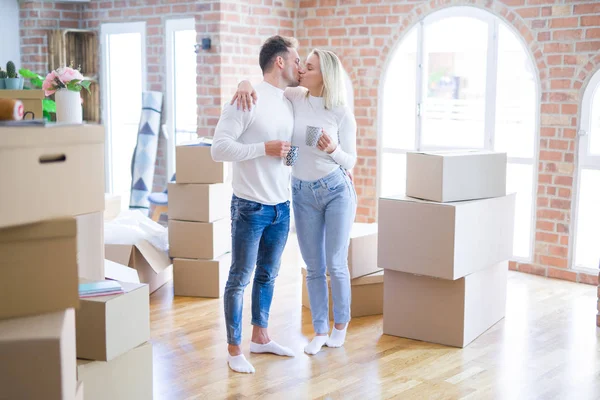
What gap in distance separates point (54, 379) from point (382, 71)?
185 inches

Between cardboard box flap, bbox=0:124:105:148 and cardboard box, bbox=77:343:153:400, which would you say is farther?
cardboard box, bbox=77:343:153:400

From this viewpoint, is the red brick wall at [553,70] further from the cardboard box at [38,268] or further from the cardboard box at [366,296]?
the cardboard box at [38,268]

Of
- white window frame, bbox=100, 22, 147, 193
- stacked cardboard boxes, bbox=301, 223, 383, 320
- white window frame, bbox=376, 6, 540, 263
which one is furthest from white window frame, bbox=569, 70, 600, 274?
white window frame, bbox=100, 22, 147, 193

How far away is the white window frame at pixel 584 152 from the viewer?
5.11 meters

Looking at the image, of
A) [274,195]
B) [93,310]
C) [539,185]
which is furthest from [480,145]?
[93,310]

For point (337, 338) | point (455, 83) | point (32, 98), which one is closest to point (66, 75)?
point (32, 98)

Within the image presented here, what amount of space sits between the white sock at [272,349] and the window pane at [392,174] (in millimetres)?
2783

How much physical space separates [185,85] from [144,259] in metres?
2.54

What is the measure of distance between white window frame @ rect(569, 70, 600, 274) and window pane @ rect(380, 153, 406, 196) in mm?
1450

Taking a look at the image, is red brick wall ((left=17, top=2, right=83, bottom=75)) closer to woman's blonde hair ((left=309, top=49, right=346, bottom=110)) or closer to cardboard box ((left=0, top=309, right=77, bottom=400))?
woman's blonde hair ((left=309, top=49, right=346, bottom=110))

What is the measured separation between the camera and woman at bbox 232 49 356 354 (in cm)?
356

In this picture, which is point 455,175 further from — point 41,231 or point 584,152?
point 41,231

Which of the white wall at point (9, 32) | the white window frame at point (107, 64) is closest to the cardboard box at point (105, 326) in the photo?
the white window frame at point (107, 64)

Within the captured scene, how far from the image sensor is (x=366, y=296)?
444 centimetres
